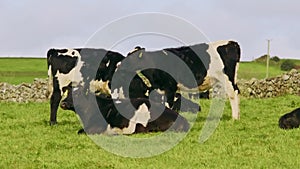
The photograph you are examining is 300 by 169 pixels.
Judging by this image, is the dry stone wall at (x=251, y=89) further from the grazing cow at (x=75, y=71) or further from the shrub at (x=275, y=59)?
the shrub at (x=275, y=59)

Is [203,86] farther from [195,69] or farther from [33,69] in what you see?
[33,69]

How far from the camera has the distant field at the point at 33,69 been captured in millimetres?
43641

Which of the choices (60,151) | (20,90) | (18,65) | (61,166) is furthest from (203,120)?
(18,65)

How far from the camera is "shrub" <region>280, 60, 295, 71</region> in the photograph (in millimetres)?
58031

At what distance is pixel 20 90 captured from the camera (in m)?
25.8

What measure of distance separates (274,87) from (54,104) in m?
14.4

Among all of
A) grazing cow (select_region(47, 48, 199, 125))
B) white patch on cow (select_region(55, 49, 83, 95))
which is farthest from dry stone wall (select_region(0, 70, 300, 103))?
white patch on cow (select_region(55, 49, 83, 95))

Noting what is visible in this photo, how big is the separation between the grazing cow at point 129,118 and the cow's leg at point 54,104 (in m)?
1.34

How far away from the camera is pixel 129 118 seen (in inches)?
485

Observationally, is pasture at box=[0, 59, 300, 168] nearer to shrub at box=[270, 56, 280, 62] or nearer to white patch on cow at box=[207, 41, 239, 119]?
white patch on cow at box=[207, 41, 239, 119]

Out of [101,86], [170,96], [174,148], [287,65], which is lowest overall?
[174,148]

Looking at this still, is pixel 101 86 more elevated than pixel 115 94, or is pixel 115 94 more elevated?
pixel 101 86

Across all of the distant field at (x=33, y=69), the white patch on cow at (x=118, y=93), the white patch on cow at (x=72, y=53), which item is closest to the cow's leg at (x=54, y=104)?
the white patch on cow at (x=72, y=53)

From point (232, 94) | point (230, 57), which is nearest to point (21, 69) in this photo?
point (230, 57)
